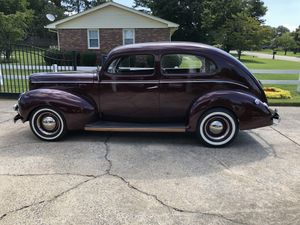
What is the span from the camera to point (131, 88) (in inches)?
230

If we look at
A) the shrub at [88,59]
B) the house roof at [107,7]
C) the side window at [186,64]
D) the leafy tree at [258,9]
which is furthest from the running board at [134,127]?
the leafy tree at [258,9]

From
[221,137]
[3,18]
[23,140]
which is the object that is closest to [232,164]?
[221,137]

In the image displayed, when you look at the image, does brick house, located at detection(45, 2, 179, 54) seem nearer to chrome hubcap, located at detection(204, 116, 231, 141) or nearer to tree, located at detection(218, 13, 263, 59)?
tree, located at detection(218, 13, 263, 59)

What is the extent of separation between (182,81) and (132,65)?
1.02m

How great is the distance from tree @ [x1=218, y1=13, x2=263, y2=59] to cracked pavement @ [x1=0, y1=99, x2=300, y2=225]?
3162 cm

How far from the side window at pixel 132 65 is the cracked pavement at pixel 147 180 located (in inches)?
50.9

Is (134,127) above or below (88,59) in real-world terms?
below

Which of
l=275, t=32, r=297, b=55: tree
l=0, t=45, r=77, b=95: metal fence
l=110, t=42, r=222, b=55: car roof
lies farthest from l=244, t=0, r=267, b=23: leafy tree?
l=110, t=42, r=222, b=55: car roof

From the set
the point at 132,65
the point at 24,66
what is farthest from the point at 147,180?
the point at 24,66

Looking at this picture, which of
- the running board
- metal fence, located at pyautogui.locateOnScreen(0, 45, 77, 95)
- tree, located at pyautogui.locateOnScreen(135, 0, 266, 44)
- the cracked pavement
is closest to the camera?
the cracked pavement

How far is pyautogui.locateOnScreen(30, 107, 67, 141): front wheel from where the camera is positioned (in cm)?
588

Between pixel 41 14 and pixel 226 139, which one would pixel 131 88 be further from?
pixel 41 14

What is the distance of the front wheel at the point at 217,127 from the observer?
5.54 metres

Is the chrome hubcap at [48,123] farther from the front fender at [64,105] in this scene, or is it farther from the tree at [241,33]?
the tree at [241,33]
